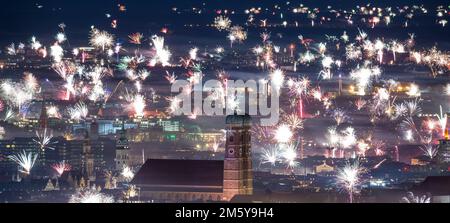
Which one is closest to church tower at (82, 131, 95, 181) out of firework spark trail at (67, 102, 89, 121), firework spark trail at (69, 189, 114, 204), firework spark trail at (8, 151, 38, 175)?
firework spark trail at (8, 151, 38, 175)

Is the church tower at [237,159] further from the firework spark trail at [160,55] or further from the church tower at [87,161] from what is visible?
the firework spark trail at [160,55]

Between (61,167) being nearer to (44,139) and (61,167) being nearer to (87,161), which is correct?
(87,161)

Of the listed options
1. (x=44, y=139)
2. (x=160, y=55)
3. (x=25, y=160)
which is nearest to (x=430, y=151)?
(x=25, y=160)

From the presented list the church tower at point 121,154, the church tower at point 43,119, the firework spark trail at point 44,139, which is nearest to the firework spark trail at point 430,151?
the church tower at point 121,154

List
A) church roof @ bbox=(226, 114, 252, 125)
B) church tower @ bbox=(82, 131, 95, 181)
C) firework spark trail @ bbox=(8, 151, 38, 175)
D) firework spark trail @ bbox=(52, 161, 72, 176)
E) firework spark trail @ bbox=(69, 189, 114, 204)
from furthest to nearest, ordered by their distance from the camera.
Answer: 1. firework spark trail @ bbox=(8, 151, 38, 175)
2. firework spark trail @ bbox=(52, 161, 72, 176)
3. church tower @ bbox=(82, 131, 95, 181)
4. firework spark trail @ bbox=(69, 189, 114, 204)
5. church roof @ bbox=(226, 114, 252, 125)

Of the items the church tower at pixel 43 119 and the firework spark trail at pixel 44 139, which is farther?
the church tower at pixel 43 119

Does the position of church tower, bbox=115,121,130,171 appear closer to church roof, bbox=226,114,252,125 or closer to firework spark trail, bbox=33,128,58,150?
firework spark trail, bbox=33,128,58,150
